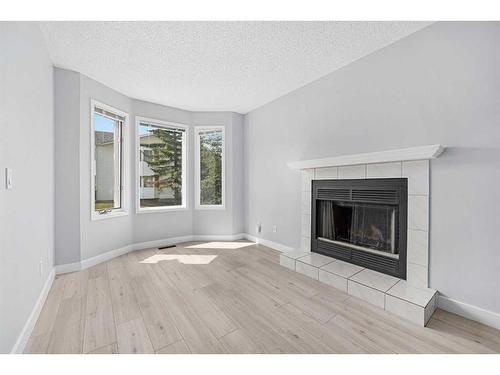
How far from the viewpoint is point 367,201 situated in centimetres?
229

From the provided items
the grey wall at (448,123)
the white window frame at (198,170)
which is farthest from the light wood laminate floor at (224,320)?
the white window frame at (198,170)

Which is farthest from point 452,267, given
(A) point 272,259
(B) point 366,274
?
(A) point 272,259

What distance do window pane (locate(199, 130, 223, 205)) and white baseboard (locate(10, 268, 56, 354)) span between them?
2.36 metres

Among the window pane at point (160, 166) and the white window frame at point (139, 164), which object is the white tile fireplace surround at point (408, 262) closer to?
the white window frame at point (139, 164)

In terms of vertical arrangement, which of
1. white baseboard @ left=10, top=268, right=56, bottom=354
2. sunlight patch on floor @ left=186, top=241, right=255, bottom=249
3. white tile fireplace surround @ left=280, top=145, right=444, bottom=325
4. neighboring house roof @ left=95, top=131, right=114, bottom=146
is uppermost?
neighboring house roof @ left=95, top=131, right=114, bottom=146

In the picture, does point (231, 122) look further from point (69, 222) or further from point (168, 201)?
point (69, 222)

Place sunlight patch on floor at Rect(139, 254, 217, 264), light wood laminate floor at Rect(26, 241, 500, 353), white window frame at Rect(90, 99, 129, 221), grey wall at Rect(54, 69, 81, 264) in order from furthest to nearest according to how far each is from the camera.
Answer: sunlight patch on floor at Rect(139, 254, 217, 264)
white window frame at Rect(90, 99, 129, 221)
grey wall at Rect(54, 69, 81, 264)
light wood laminate floor at Rect(26, 241, 500, 353)

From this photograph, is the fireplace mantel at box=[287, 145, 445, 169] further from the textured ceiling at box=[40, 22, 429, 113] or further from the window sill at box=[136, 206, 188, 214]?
the window sill at box=[136, 206, 188, 214]

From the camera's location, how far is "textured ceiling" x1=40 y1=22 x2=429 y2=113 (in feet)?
6.06

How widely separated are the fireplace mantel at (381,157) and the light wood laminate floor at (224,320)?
50.9 inches

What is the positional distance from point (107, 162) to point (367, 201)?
3.51 m

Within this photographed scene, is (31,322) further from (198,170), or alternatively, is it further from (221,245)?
(198,170)

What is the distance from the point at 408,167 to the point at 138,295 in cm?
279

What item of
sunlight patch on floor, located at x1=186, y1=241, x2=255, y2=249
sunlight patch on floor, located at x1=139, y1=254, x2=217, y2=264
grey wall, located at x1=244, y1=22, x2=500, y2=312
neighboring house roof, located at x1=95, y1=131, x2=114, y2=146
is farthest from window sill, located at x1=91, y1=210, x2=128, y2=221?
grey wall, located at x1=244, y1=22, x2=500, y2=312
